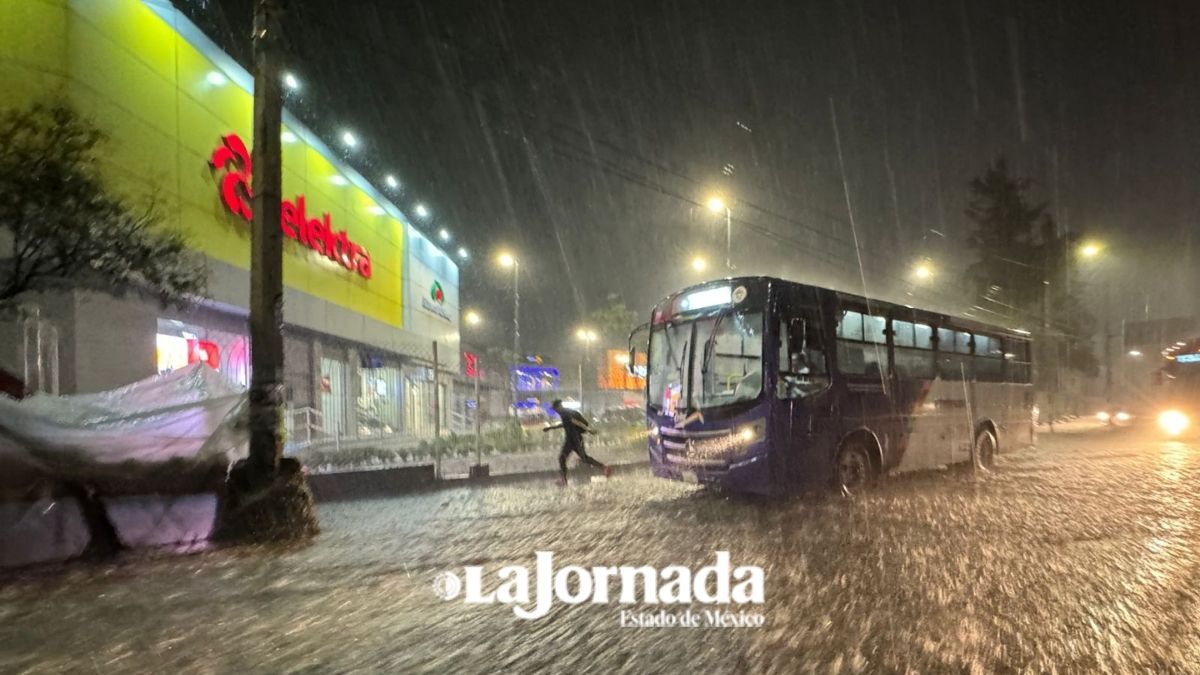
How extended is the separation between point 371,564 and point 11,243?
7691 millimetres

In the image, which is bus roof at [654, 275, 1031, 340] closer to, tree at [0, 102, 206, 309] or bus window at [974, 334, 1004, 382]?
bus window at [974, 334, 1004, 382]

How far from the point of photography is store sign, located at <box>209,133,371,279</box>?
16078 millimetres

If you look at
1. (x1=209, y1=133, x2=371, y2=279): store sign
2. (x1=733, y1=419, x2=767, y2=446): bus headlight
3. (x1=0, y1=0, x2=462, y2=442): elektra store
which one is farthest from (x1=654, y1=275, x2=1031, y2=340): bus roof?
(x1=209, y1=133, x2=371, y2=279): store sign

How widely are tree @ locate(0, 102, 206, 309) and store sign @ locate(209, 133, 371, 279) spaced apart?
2.51 meters

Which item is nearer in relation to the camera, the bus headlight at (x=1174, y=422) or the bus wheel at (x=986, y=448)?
the bus wheel at (x=986, y=448)

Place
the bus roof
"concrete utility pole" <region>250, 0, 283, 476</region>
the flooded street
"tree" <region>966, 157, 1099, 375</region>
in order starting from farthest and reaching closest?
"tree" <region>966, 157, 1099, 375</region>, the bus roof, "concrete utility pole" <region>250, 0, 283, 476</region>, the flooded street

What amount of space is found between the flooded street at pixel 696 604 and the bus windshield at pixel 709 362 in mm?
1445

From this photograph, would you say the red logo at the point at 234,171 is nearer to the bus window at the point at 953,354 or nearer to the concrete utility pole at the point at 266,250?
the concrete utility pole at the point at 266,250

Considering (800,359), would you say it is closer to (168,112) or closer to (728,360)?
(728,360)

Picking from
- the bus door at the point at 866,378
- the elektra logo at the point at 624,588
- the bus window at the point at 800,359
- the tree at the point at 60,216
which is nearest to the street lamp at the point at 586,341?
the bus door at the point at 866,378

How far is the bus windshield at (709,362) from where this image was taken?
31.9 ft

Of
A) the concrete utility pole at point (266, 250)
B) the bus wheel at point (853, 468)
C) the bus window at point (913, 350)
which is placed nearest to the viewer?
the concrete utility pole at point (266, 250)

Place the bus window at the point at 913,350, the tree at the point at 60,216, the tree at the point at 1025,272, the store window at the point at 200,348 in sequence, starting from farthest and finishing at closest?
the tree at the point at 1025,272 < the store window at the point at 200,348 < the bus window at the point at 913,350 < the tree at the point at 60,216

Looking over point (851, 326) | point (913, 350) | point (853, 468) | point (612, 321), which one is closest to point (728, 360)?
point (851, 326)
